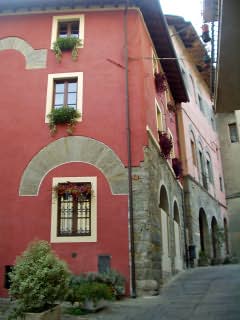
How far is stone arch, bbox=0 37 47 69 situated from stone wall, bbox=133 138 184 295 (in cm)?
430

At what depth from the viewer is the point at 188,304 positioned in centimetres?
809

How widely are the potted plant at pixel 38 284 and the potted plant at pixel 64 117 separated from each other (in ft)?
15.9

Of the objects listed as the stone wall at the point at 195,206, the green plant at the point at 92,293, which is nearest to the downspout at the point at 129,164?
the green plant at the point at 92,293

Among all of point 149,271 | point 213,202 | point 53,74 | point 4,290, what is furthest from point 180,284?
point 213,202

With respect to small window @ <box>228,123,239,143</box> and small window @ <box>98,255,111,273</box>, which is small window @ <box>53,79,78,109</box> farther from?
small window @ <box>228,123,239,143</box>

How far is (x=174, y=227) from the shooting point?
47.9 feet

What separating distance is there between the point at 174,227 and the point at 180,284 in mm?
3514

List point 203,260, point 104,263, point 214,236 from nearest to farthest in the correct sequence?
point 104,263, point 203,260, point 214,236

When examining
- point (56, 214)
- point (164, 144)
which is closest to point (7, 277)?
point (56, 214)

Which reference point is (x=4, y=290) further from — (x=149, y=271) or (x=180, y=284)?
(x=180, y=284)

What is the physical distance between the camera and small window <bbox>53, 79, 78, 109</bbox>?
1175 cm

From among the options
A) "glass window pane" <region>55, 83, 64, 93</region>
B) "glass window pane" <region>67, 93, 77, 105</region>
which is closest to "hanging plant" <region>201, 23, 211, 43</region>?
"glass window pane" <region>67, 93, 77, 105</region>

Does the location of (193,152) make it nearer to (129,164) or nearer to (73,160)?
(129,164)

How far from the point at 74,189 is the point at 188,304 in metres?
4.21
